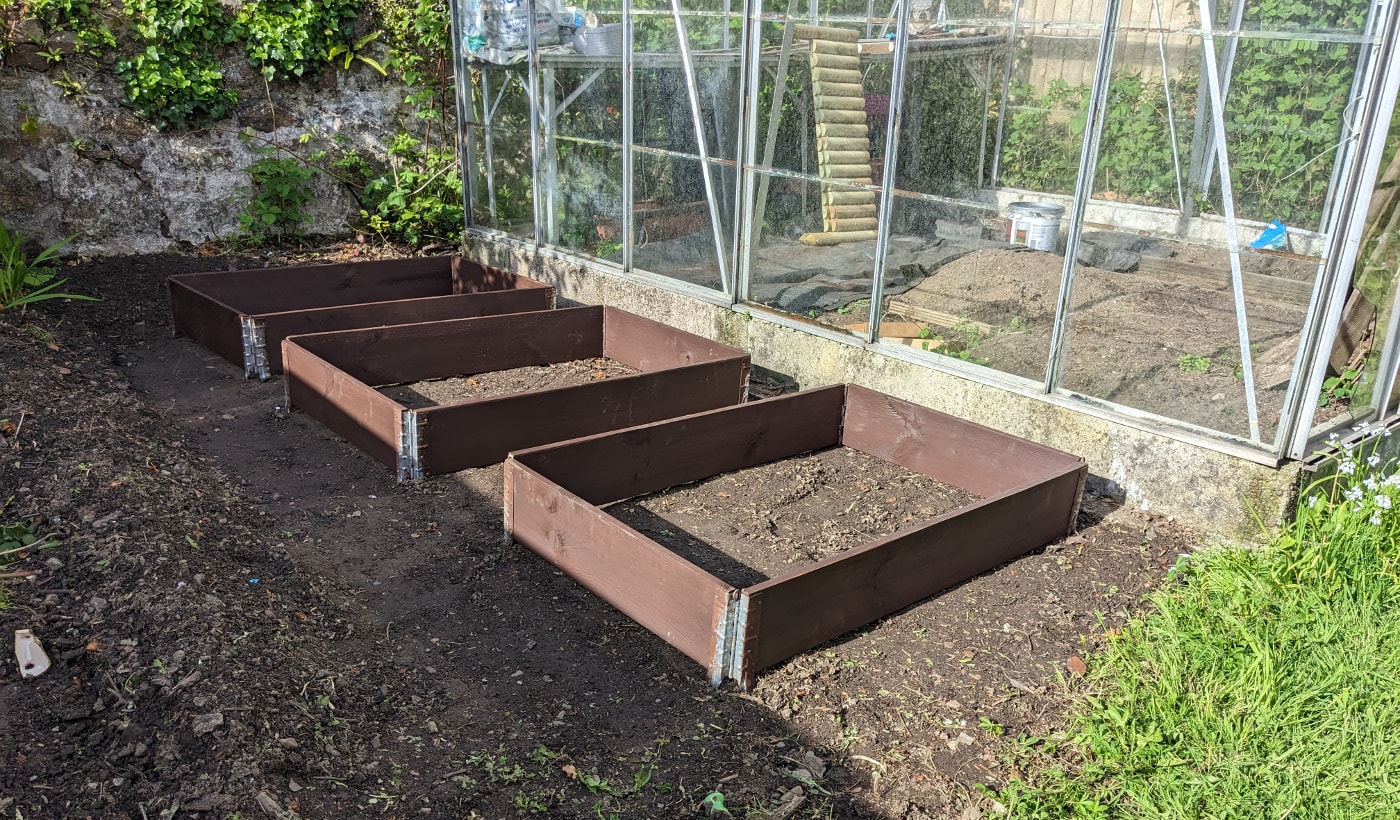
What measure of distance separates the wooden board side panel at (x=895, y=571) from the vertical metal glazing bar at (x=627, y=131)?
3862 millimetres

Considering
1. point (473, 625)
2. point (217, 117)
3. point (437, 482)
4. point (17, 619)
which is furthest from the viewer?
point (217, 117)

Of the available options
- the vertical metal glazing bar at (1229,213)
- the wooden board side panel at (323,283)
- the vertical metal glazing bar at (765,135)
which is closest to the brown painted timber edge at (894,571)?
the vertical metal glazing bar at (1229,213)

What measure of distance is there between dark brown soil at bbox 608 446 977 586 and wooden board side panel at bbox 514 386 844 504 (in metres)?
0.07

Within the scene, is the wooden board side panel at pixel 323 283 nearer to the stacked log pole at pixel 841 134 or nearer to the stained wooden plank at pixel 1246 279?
the stacked log pole at pixel 841 134

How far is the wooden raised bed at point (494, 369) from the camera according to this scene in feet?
16.4

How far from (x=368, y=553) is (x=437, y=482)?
0.73 metres

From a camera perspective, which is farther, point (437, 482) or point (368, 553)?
point (437, 482)

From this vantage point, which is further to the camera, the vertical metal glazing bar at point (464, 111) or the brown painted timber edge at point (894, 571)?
the vertical metal glazing bar at point (464, 111)

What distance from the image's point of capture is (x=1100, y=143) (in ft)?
14.8

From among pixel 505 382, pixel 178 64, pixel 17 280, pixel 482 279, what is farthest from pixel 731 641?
pixel 178 64

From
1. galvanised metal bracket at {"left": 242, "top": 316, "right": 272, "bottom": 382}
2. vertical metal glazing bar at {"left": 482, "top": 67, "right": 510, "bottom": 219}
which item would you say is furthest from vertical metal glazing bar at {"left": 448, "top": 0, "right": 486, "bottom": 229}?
galvanised metal bracket at {"left": 242, "top": 316, "right": 272, "bottom": 382}

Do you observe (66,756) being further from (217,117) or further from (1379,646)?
(217,117)

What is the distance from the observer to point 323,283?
25.2ft

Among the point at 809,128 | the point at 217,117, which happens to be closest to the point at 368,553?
the point at 809,128
